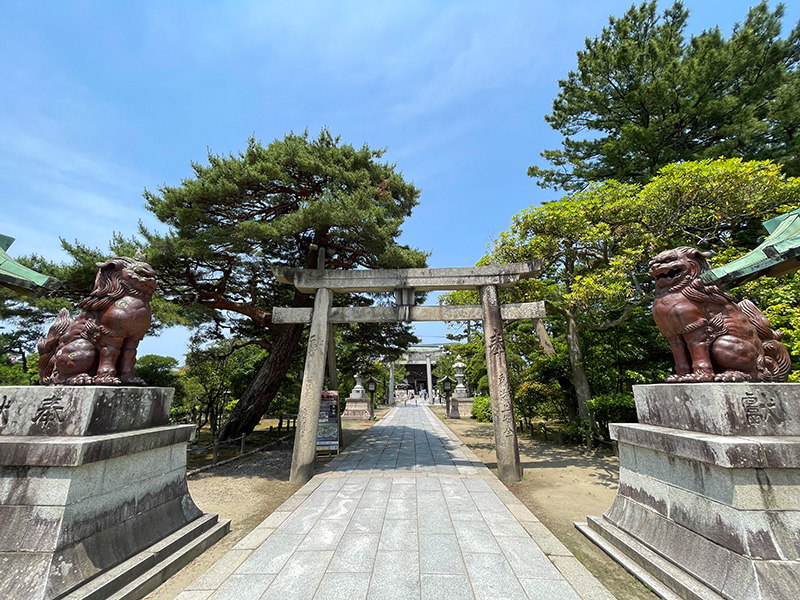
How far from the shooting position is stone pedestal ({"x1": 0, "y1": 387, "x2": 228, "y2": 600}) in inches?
99.4

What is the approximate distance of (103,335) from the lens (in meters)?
3.60

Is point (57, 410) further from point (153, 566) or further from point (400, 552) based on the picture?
point (400, 552)

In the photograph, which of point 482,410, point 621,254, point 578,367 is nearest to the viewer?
point 621,254

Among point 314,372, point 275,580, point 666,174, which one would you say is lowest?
point 275,580

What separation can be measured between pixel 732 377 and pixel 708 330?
1.60 feet

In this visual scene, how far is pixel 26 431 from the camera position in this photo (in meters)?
2.97

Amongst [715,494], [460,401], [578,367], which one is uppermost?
[578,367]

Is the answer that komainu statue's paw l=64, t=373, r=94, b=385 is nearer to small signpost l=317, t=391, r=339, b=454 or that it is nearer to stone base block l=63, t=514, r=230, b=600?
stone base block l=63, t=514, r=230, b=600

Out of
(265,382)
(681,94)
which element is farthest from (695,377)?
(681,94)

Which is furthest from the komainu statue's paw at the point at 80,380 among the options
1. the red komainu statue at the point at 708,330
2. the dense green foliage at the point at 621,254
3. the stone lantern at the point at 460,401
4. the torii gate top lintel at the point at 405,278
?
the stone lantern at the point at 460,401

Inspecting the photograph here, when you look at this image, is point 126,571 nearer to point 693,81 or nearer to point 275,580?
point 275,580

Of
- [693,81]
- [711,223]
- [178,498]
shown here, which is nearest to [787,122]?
[693,81]

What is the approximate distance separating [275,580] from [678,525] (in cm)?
364

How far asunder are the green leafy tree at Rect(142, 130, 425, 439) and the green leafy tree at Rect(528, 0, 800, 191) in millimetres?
9505
